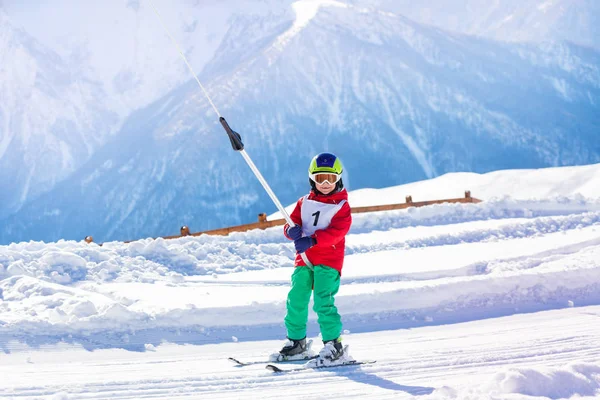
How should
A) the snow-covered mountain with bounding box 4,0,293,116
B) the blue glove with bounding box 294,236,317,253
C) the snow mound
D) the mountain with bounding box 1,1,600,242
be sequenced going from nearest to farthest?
the snow mound
the blue glove with bounding box 294,236,317,253
the mountain with bounding box 1,1,600,242
the snow-covered mountain with bounding box 4,0,293,116

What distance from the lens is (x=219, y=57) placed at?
44781 millimetres

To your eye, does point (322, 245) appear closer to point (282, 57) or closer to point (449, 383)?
point (449, 383)

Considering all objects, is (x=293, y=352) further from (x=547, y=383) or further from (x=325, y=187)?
(x=547, y=383)

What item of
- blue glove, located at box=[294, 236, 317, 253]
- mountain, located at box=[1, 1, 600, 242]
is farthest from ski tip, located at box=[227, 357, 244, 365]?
mountain, located at box=[1, 1, 600, 242]

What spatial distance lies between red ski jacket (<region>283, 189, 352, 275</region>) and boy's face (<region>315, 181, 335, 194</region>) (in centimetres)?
4

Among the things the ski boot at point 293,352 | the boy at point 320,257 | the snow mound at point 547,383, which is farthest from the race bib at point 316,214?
the snow mound at point 547,383

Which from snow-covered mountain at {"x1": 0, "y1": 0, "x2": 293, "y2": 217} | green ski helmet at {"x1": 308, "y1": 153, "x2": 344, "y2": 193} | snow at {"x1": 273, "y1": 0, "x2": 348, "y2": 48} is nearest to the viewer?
green ski helmet at {"x1": 308, "y1": 153, "x2": 344, "y2": 193}

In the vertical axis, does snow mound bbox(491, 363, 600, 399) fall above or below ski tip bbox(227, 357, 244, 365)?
below

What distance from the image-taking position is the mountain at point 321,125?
37.4 metres

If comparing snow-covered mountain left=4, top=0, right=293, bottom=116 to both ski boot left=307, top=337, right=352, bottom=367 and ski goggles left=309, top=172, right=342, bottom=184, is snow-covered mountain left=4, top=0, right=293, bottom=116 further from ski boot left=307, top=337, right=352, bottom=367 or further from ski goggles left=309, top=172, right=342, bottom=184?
ski boot left=307, top=337, right=352, bottom=367

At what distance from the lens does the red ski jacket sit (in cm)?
470

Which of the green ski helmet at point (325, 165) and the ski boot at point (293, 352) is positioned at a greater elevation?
the green ski helmet at point (325, 165)

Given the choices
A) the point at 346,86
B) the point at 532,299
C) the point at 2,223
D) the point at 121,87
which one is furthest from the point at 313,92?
the point at 532,299

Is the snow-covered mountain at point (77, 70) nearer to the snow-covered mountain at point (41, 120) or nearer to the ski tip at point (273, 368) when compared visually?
the snow-covered mountain at point (41, 120)
